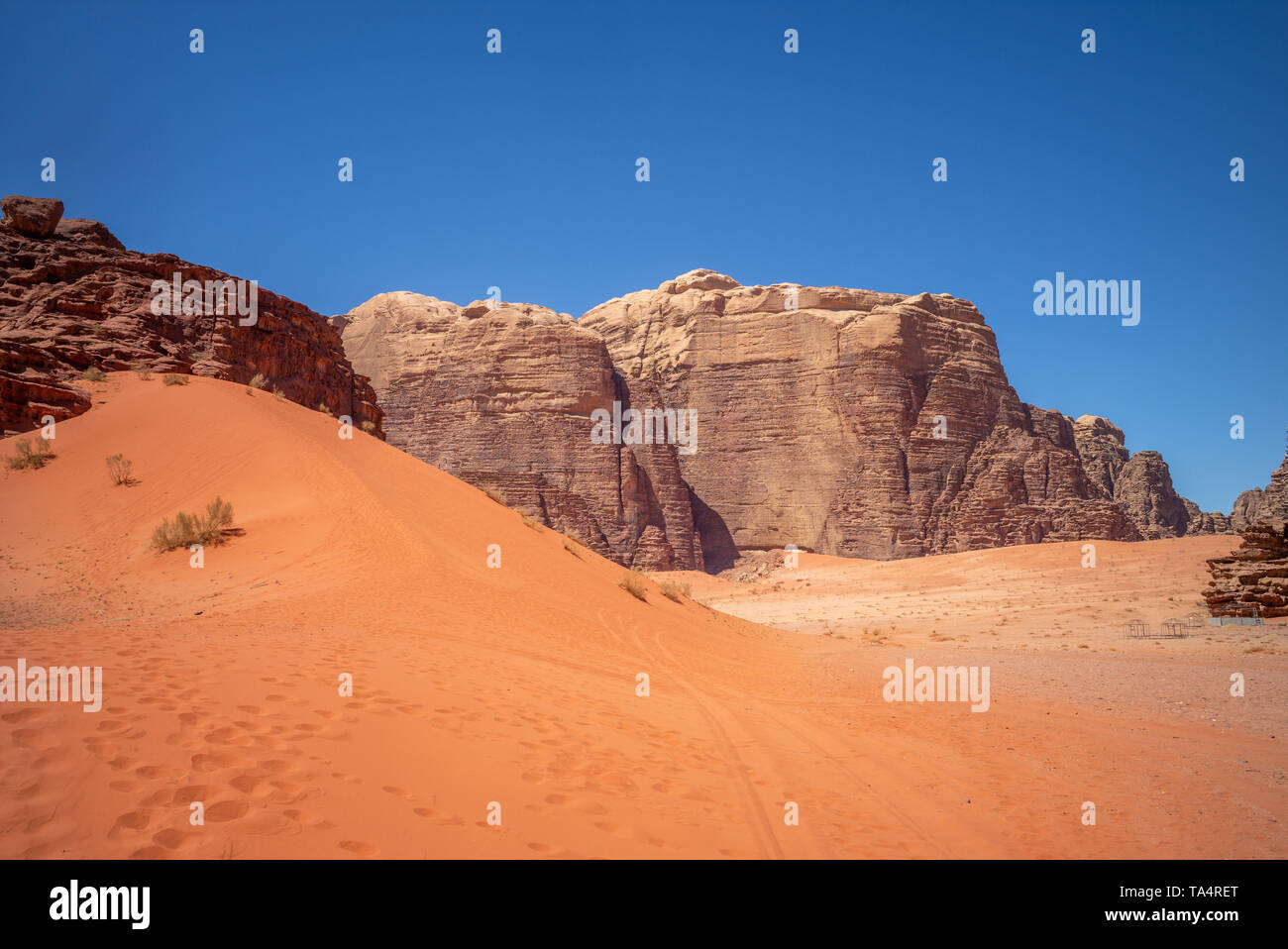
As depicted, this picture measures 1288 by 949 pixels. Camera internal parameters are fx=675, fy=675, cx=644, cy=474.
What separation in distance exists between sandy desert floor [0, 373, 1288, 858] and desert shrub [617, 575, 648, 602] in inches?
14.4

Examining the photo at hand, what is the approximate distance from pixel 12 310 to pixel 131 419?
32.4 ft

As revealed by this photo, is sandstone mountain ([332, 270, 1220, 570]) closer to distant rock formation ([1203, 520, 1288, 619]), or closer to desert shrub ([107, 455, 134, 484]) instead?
distant rock formation ([1203, 520, 1288, 619])

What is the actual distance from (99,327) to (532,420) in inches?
1347

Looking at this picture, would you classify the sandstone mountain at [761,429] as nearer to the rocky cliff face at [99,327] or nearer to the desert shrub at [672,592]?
the rocky cliff face at [99,327]

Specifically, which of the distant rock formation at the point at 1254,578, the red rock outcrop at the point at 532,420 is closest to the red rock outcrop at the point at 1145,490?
the red rock outcrop at the point at 532,420

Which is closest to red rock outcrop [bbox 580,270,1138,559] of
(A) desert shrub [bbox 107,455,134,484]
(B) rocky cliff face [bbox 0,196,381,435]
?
(B) rocky cliff face [bbox 0,196,381,435]

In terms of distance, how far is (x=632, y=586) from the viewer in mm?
17484

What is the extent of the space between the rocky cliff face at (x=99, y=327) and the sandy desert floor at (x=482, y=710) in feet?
12.0

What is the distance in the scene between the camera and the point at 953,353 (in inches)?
2265

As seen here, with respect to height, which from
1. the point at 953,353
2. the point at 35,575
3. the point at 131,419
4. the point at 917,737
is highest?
the point at 953,353

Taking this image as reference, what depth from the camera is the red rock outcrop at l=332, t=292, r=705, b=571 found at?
161 feet

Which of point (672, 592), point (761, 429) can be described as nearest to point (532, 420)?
point (761, 429)
